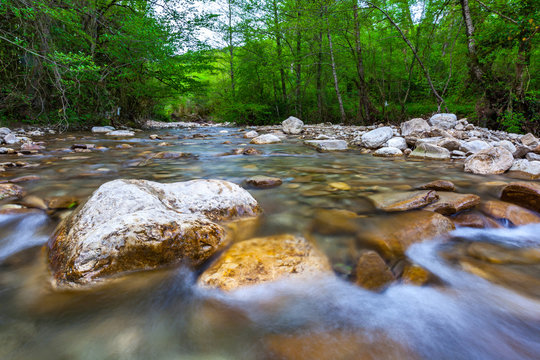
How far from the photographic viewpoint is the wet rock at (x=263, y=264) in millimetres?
1302

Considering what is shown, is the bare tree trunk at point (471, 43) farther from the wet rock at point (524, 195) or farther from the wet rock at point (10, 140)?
the wet rock at point (10, 140)

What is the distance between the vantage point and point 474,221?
1920mm

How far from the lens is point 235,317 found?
1128mm

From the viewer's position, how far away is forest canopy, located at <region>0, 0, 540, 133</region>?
634 cm

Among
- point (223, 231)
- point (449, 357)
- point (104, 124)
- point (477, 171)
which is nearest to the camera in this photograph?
point (449, 357)

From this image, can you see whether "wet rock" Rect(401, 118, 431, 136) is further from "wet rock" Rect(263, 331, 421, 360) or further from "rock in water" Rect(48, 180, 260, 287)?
"wet rock" Rect(263, 331, 421, 360)

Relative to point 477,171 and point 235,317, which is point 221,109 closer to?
point 477,171

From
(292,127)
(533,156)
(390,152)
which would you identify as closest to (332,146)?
(390,152)

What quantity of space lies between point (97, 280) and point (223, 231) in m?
0.71

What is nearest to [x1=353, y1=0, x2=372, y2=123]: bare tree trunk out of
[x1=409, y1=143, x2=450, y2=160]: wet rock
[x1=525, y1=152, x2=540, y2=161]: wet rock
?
[x1=409, y1=143, x2=450, y2=160]: wet rock

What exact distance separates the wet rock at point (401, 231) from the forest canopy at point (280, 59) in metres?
5.07

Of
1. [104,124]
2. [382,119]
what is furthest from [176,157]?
[382,119]

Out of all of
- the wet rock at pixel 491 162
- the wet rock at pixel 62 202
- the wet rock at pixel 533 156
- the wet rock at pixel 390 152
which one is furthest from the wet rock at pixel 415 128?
the wet rock at pixel 62 202

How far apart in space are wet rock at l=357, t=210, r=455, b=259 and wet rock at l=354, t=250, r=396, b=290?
113 mm
